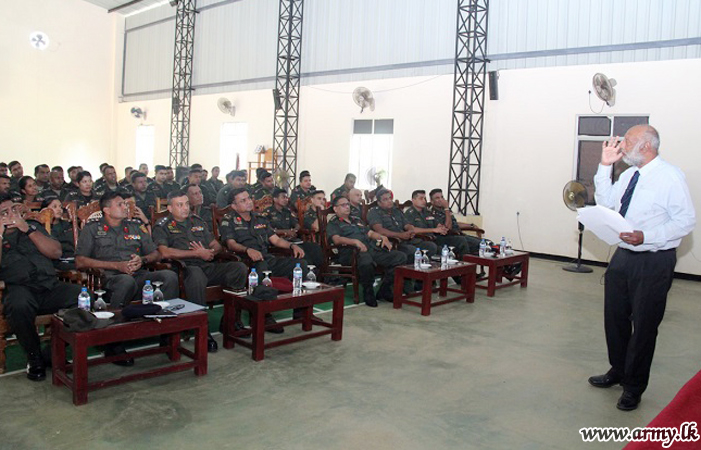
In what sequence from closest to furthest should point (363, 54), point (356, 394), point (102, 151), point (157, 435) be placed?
point (157, 435) < point (356, 394) < point (363, 54) < point (102, 151)

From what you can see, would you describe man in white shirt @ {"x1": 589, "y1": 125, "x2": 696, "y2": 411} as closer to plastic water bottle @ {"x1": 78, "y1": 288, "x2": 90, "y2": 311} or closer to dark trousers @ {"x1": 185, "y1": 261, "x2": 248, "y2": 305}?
dark trousers @ {"x1": 185, "y1": 261, "x2": 248, "y2": 305}

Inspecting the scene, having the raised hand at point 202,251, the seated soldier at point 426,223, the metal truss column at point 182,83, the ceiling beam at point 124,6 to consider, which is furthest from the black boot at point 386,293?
the ceiling beam at point 124,6

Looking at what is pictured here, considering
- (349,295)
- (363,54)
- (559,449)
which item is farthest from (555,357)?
(363,54)

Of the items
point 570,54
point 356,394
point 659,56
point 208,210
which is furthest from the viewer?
point 570,54

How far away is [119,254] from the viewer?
3857 mm

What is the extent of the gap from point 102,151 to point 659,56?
1466 centimetres

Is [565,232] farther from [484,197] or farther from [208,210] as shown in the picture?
[208,210]

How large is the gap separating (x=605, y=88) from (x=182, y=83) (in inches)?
442

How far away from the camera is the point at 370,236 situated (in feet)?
19.3

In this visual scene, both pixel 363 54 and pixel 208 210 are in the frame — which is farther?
pixel 363 54

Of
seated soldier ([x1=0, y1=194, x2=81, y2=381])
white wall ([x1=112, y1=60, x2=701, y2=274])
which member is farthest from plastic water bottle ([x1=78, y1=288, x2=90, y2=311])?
white wall ([x1=112, y1=60, x2=701, y2=274])

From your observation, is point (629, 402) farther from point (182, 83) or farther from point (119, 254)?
point (182, 83)

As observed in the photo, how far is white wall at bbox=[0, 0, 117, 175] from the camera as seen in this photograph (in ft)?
48.2

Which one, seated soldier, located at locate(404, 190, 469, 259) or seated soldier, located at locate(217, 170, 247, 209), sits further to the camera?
seated soldier, located at locate(217, 170, 247, 209)
